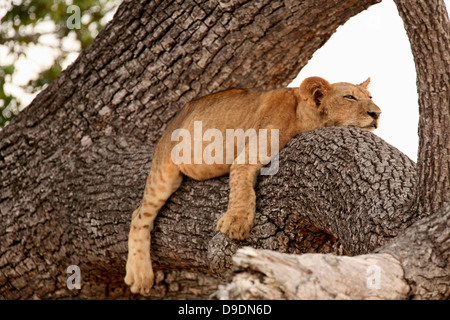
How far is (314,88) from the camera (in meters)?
4.11

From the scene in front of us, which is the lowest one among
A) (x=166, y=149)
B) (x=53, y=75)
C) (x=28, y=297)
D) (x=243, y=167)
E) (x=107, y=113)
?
(x=28, y=297)

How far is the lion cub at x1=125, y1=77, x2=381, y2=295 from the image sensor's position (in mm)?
4062

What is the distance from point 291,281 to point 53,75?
6157 millimetres

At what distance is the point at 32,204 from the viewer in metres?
4.91

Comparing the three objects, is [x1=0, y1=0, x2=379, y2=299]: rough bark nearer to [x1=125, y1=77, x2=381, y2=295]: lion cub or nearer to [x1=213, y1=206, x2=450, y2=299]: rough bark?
[x1=125, y1=77, x2=381, y2=295]: lion cub

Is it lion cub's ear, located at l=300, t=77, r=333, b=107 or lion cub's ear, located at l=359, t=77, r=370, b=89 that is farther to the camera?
lion cub's ear, located at l=359, t=77, r=370, b=89

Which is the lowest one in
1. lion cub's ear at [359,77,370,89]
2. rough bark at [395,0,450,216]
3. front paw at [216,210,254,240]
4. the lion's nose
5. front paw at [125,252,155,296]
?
front paw at [125,252,155,296]

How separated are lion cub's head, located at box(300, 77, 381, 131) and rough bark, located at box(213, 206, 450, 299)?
62.1 inches

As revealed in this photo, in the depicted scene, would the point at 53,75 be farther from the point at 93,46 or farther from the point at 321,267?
the point at 321,267

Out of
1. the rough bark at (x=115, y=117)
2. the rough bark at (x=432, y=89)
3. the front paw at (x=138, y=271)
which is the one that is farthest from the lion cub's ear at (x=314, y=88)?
the front paw at (x=138, y=271)

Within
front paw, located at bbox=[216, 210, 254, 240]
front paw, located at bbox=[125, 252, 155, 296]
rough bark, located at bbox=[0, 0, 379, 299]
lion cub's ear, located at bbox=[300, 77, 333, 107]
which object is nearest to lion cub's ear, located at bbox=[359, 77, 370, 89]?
lion cub's ear, located at bbox=[300, 77, 333, 107]

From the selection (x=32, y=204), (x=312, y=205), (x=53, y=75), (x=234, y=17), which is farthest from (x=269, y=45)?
(x=53, y=75)

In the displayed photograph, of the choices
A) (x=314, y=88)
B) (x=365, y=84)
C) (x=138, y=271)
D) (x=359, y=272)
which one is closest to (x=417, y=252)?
(x=359, y=272)

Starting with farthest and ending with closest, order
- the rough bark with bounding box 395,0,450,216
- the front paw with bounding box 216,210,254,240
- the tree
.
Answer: the tree, the front paw with bounding box 216,210,254,240, the rough bark with bounding box 395,0,450,216
